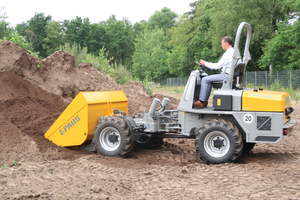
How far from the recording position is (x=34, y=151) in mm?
7062

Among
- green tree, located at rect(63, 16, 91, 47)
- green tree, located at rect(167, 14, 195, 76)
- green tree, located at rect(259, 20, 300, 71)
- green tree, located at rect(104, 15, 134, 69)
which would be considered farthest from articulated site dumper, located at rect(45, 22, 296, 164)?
green tree, located at rect(104, 15, 134, 69)

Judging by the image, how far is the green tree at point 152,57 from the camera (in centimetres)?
6044

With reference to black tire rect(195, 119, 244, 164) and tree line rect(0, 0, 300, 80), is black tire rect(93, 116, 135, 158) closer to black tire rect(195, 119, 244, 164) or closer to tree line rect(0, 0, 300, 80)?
black tire rect(195, 119, 244, 164)

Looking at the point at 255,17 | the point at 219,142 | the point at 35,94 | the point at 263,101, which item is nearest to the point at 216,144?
the point at 219,142

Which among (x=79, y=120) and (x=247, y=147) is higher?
(x=79, y=120)

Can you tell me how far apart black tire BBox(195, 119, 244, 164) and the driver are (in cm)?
62

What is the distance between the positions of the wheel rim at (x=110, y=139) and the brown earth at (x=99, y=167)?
332 millimetres

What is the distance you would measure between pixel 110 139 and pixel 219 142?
2.34m

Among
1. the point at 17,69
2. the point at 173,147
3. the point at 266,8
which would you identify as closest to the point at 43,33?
the point at 266,8

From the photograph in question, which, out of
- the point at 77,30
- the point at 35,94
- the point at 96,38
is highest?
the point at 77,30

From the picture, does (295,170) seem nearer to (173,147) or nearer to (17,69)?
(173,147)

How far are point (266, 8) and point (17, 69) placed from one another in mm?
26121

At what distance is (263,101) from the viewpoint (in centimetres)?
619

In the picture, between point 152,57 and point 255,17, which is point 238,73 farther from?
point 152,57
